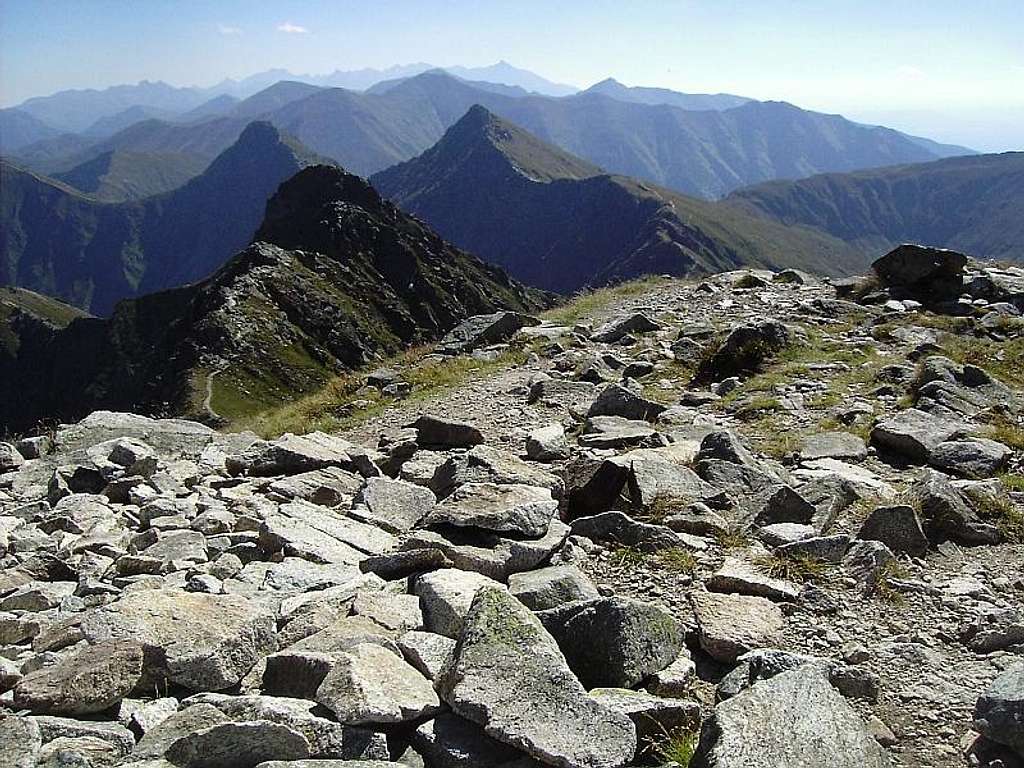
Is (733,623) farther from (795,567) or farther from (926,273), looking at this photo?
(926,273)

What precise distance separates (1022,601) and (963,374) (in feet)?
31.2

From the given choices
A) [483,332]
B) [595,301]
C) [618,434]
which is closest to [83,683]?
[618,434]

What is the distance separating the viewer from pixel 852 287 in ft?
88.7

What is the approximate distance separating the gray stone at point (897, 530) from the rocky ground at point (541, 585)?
0.08ft

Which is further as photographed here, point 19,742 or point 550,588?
point 550,588

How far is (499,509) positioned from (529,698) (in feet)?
12.2

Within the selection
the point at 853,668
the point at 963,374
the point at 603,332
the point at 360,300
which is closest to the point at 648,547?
the point at 853,668

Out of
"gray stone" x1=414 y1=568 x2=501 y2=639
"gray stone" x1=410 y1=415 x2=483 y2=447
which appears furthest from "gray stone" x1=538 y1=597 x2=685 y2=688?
"gray stone" x1=410 y1=415 x2=483 y2=447

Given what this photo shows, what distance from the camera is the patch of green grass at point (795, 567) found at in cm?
811

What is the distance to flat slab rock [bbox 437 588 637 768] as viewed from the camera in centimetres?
481

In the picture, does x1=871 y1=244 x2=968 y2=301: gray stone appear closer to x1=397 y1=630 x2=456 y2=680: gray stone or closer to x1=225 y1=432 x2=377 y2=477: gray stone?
x1=225 y1=432 x2=377 y2=477: gray stone

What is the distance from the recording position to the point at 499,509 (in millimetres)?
8773

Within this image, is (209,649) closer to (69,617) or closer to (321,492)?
(69,617)

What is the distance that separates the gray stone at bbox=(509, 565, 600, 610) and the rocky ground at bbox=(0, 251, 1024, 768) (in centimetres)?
3
